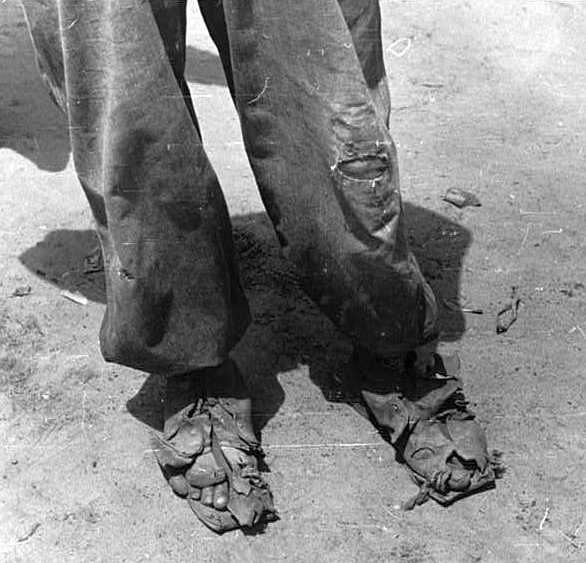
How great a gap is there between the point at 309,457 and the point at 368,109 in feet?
2.78

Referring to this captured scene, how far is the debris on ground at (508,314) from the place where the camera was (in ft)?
9.47

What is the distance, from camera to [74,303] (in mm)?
3053

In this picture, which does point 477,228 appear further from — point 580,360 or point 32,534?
point 32,534

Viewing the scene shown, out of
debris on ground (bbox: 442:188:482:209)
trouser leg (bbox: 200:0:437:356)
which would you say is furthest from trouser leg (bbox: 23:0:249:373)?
debris on ground (bbox: 442:188:482:209)

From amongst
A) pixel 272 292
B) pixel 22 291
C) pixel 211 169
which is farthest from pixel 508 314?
pixel 22 291

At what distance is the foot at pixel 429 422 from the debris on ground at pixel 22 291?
1071mm

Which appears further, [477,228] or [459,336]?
[477,228]

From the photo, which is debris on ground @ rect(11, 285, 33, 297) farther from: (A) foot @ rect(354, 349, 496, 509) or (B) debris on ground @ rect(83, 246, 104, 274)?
(A) foot @ rect(354, 349, 496, 509)

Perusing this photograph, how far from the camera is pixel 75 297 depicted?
10.1 ft

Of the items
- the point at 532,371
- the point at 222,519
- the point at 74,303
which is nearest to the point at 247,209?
the point at 74,303

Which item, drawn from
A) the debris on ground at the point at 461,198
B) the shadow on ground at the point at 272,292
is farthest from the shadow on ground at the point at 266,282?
the debris on ground at the point at 461,198

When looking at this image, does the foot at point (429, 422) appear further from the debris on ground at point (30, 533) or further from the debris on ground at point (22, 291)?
the debris on ground at point (22, 291)

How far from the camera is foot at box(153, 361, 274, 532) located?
233 centimetres

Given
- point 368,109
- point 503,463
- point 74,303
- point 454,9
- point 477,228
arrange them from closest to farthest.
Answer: point 368,109, point 503,463, point 74,303, point 477,228, point 454,9
